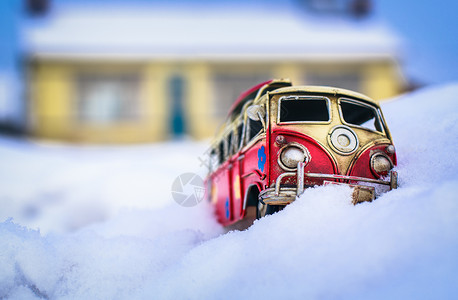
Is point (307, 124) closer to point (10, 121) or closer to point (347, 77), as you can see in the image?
point (347, 77)

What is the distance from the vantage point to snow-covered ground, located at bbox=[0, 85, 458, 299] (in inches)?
85.4

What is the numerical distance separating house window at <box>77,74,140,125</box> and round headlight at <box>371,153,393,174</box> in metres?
11.4

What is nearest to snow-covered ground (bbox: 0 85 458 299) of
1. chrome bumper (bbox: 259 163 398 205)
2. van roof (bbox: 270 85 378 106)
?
chrome bumper (bbox: 259 163 398 205)

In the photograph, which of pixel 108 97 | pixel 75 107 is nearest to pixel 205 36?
pixel 108 97

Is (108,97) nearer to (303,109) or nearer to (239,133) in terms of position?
(239,133)

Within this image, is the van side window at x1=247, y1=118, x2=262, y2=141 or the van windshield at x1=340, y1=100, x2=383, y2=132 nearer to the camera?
the van windshield at x1=340, y1=100, x2=383, y2=132

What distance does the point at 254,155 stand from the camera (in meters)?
3.62

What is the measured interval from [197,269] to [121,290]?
823 mm

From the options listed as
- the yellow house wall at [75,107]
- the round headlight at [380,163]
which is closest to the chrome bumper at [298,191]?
the round headlight at [380,163]

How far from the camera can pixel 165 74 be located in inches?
538

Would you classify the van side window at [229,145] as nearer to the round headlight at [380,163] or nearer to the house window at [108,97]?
the round headlight at [380,163]

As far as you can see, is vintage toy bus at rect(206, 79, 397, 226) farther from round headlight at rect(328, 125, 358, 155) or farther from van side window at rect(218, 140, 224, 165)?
van side window at rect(218, 140, 224, 165)

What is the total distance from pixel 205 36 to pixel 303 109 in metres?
11.2

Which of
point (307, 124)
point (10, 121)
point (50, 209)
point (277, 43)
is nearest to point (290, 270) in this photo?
point (307, 124)
